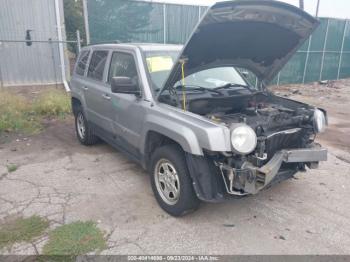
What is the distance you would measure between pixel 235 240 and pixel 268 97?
2151mm

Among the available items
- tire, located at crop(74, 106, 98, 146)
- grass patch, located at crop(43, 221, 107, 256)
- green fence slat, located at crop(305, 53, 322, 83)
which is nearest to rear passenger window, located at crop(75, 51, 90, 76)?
tire, located at crop(74, 106, 98, 146)

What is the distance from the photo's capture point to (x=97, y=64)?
5.07m

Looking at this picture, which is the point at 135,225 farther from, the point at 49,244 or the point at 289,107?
the point at 289,107

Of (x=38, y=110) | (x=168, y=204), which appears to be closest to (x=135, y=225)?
(x=168, y=204)

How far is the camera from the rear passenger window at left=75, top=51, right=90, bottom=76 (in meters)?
5.50

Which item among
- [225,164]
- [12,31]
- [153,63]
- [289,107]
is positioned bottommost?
[225,164]

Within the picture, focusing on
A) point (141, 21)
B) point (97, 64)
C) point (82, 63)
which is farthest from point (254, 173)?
point (141, 21)

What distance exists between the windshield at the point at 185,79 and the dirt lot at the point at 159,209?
1.51 m

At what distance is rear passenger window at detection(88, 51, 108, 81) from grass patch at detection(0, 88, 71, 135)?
249 centimetres

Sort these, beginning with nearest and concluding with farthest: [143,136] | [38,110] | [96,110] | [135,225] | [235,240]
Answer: [235,240], [135,225], [143,136], [96,110], [38,110]

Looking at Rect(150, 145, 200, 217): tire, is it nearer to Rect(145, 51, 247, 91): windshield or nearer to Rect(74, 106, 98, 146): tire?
Rect(145, 51, 247, 91): windshield

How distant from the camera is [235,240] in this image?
3.14 m

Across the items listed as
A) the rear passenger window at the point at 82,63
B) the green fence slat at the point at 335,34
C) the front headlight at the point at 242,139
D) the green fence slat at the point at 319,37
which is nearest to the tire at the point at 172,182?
the front headlight at the point at 242,139

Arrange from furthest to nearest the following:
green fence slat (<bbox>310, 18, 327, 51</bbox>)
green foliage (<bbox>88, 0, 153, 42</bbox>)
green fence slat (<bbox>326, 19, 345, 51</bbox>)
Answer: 1. green fence slat (<bbox>326, 19, 345, 51</bbox>)
2. green fence slat (<bbox>310, 18, 327, 51</bbox>)
3. green foliage (<bbox>88, 0, 153, 42</bbox>)
